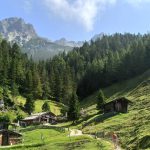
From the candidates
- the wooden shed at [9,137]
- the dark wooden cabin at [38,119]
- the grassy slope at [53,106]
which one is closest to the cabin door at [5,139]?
the wooden shed at [9,137]

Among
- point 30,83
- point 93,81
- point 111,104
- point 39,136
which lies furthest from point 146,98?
point 93,81

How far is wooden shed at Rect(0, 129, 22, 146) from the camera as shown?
8512 cm

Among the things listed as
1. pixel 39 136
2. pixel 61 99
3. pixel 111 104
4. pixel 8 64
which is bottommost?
pixel 39 136

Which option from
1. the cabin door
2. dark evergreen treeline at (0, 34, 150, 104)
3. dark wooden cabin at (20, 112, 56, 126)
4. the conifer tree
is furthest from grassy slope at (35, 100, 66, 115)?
the cabin door

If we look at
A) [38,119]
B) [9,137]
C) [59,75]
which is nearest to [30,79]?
[59,75]

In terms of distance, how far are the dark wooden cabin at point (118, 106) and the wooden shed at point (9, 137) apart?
32301 mm

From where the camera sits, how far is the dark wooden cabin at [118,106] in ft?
346

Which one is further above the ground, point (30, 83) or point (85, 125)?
point (30, 83)

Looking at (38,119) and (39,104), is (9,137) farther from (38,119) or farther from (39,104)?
(39,104)

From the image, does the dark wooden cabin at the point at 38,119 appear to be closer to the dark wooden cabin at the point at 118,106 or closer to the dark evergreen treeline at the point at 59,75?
the dark wooden cabin at the point at 118,106

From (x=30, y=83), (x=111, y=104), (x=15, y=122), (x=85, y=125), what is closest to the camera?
(x=85, y=125)

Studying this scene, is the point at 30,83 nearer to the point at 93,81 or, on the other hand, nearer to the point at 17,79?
the point at 17,79

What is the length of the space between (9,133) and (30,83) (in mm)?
79148

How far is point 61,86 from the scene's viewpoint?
593 ft
